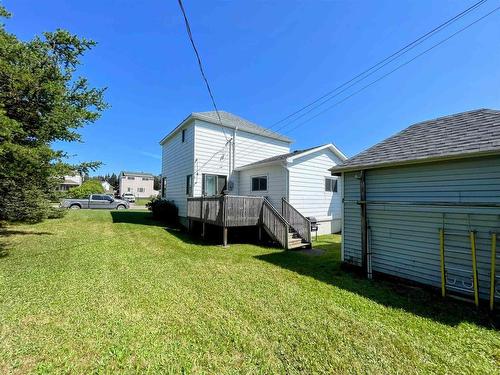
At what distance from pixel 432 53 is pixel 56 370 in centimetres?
1159

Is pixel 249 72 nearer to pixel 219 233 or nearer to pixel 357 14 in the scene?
pixel 357 14

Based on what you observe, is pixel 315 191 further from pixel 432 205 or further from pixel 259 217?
pixel 432 205

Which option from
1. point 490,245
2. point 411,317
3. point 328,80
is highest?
point 328,80

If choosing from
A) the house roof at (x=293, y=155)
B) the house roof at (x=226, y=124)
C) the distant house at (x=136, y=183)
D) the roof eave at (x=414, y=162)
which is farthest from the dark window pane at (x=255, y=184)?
the distant house at (x=136, y=183)

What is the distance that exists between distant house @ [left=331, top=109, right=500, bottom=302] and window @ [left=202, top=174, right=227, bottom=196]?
7.48 meters

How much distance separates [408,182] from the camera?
5.50 m

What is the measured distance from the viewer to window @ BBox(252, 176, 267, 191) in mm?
12073

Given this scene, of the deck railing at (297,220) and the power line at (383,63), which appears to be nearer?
the power line at (383,63)

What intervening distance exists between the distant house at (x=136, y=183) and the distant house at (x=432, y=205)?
56467 mm

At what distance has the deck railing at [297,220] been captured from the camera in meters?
9.23

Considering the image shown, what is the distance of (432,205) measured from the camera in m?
4.94

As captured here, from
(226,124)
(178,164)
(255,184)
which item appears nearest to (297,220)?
(255,184)

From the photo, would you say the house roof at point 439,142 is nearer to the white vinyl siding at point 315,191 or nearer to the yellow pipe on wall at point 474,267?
the yellow pipe on wall at point 474,267

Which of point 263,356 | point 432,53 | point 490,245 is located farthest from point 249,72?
point 263,356
